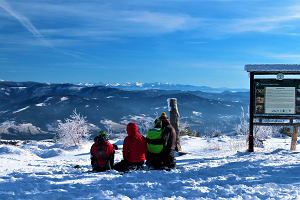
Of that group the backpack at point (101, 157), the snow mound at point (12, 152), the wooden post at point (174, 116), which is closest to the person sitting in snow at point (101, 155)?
the backpack at point (101, 157)

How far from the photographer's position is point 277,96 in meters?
18.0

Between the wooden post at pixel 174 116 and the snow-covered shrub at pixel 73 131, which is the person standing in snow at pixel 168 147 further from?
the snow-covered shrub at pixel 73 131

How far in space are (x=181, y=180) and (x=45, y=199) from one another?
3352 millimetres

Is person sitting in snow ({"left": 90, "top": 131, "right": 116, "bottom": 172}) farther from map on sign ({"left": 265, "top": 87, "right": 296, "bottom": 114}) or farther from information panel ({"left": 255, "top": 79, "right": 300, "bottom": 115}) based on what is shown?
map on sign ({"left": 265, "top": 87, "right": 296, "bottom": 114})

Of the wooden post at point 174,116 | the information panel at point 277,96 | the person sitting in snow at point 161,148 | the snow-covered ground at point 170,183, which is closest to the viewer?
the snow-covered ground at point 170,183

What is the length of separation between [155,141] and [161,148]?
27cm

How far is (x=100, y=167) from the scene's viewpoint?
13.1 m

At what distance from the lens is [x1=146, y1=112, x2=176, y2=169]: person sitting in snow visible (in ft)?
43.4

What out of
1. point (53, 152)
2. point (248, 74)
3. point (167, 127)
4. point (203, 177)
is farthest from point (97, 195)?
point (53, 152)

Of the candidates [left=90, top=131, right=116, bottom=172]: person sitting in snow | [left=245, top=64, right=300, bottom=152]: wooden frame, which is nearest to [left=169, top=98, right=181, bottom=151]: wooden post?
[left=245, top=64, right=300, bottom=152]: wooden frame

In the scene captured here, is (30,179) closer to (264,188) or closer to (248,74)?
(264,188)

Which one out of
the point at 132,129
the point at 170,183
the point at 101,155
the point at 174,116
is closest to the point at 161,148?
the point at 132,129

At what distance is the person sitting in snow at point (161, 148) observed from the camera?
13.2 meters

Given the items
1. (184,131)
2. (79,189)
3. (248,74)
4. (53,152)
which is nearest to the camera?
(79,189)
